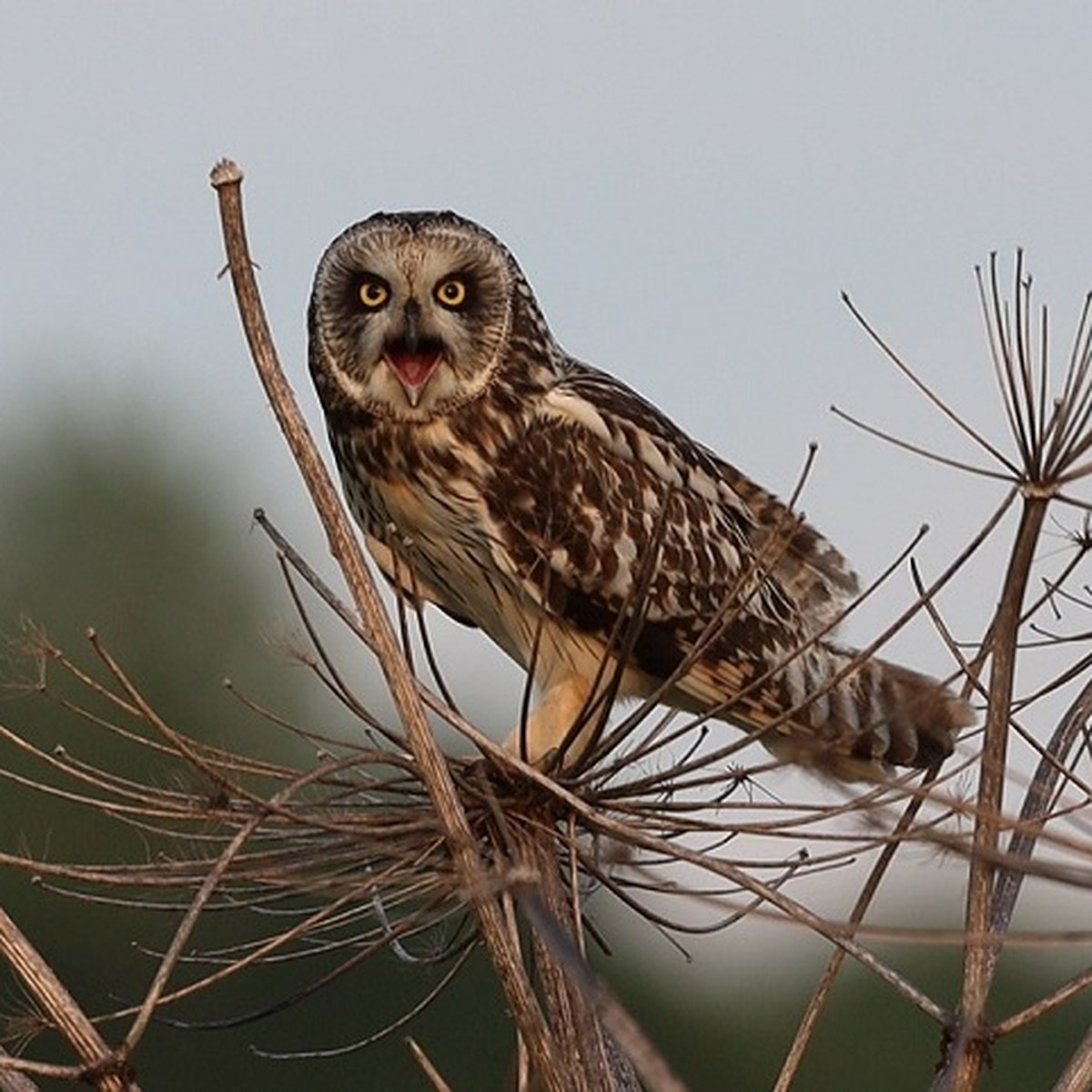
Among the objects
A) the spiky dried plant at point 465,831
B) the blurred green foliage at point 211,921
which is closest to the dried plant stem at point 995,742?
the spiky dried plant at point 465,831

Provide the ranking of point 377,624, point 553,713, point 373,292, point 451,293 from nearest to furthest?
point 377,624 < point 553,713 < point 373,292 < point 451,293

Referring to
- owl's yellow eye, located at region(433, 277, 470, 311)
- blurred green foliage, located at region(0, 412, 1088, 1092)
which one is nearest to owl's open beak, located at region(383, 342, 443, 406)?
owl's yellow eye, located at region(433, 277, 470, 311)

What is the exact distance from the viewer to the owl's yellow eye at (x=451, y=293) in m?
6.64

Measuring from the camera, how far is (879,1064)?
36750mm

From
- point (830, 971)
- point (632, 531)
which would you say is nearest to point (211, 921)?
point (632, 531)

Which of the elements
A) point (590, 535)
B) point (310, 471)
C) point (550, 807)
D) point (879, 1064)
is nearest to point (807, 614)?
point (590, 535)

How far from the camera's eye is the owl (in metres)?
6.54

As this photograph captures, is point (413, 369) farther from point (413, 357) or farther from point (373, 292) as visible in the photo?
point (373, 292)

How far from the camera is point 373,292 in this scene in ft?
21.4

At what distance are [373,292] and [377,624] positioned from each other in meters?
2.54

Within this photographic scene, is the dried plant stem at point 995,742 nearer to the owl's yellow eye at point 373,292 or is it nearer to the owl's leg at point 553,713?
the owl's leg at point 553,713

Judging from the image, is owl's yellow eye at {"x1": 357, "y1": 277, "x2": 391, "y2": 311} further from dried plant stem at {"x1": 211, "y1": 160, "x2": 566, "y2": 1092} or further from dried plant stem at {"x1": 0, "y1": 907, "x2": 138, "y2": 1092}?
dried plant stem at {"x1": 0, "y1": 907, "x2": 138, "y2": 1092}

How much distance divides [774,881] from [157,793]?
A: 35.9 inches

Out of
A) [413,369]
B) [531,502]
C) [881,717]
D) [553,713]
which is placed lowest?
[553,713]
